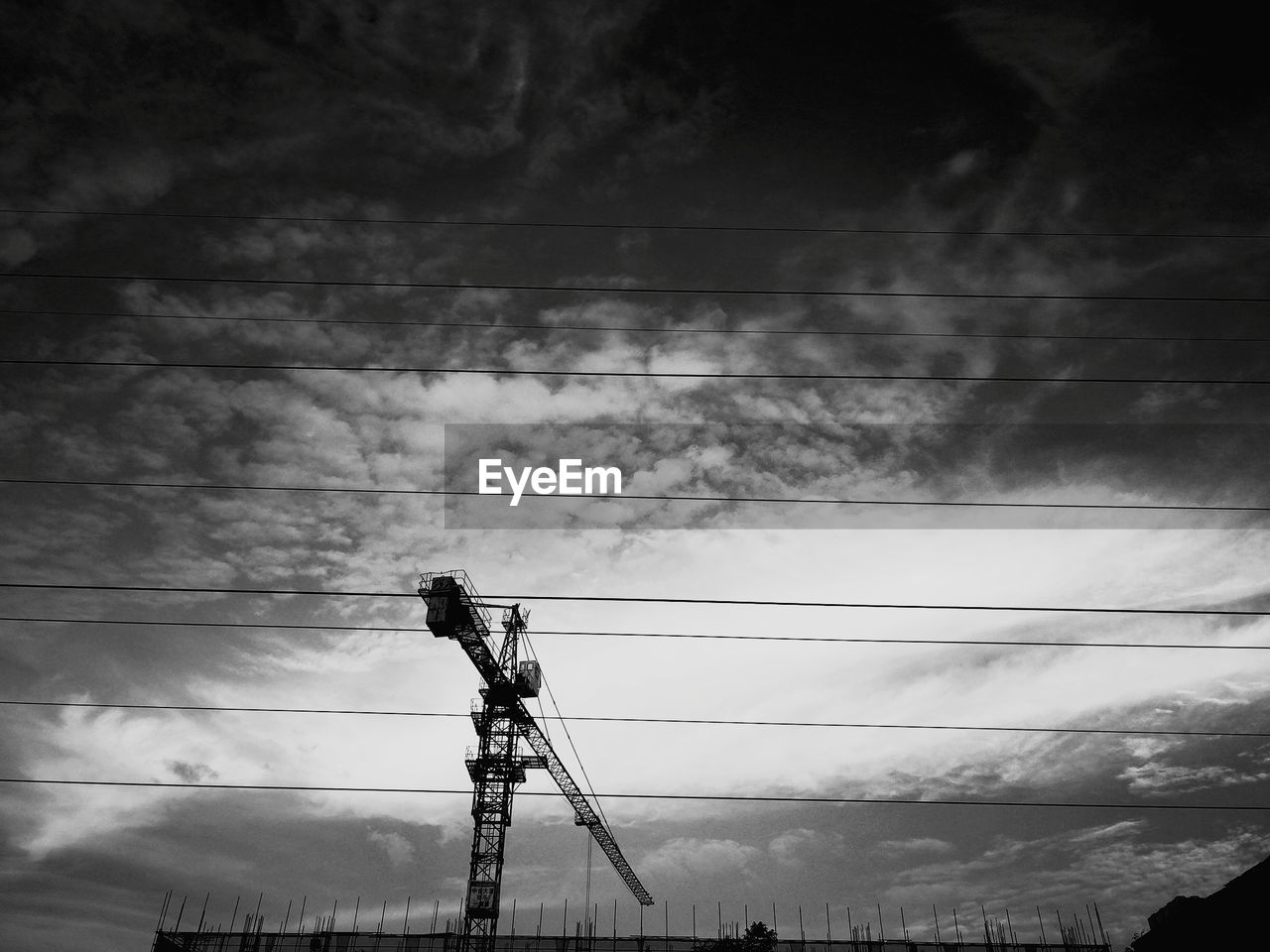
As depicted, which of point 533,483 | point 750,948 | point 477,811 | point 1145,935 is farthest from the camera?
point 477,811

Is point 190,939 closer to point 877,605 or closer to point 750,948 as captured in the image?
point 750,948

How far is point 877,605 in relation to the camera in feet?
46.5

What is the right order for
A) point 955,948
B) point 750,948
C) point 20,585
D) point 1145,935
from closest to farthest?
point 20,585 → point 1145,935 → point 750,948 → point 955,948

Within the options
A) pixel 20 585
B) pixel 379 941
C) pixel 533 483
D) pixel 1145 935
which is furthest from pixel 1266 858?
pixel 379 941

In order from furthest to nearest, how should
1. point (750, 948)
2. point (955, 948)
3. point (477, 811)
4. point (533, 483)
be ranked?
1. point (477, 811)
2. point (955, 948)
3. point (750, 948)
4. point (533, 483)

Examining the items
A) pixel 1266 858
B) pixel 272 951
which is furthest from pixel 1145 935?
pixel 272 951

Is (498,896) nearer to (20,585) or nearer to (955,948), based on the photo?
(955,948)

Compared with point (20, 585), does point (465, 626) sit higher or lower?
higher

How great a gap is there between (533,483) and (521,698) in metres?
45.3

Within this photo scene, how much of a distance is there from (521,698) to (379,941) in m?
18.6

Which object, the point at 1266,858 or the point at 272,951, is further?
the point at 272,951

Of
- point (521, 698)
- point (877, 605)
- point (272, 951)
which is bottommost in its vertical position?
point (272, 951)

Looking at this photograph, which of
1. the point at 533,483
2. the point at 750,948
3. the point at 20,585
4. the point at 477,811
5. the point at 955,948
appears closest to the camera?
the point at 20,585

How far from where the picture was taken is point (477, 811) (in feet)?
191
